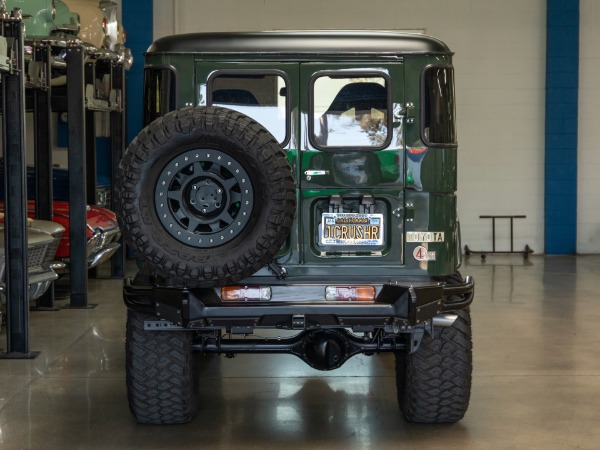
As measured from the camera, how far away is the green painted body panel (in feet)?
18.1

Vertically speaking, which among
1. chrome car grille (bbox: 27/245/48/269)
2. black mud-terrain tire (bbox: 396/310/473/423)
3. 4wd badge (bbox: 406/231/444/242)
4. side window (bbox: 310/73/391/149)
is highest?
side window (bbox: 310/73/391/149)

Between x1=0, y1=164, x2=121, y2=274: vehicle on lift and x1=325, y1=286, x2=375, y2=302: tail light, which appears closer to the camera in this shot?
x1=325, y1=286, x2=375, y2=302: tail light

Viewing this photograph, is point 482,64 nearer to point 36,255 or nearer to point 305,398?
point 36,255

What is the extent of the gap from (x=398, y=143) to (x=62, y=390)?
9.38 ft

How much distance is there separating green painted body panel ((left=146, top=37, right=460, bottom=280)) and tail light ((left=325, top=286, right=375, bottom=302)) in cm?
21

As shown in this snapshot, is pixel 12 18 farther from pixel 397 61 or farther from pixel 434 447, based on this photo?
pixel 434 447

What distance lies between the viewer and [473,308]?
409 inches

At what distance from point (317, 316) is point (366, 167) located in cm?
87

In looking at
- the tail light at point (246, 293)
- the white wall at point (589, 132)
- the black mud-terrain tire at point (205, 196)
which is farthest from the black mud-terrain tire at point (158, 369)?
the white wall at point (589, 132)

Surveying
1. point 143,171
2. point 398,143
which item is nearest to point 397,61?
point 398,143

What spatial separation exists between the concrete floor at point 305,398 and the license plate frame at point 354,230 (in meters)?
1.06

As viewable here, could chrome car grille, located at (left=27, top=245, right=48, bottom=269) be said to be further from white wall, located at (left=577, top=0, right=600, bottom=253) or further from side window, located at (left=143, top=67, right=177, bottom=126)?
white wall, located at (left=577, top=0, right=600, bottom=253)

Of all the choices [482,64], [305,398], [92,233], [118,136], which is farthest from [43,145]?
[482,64]

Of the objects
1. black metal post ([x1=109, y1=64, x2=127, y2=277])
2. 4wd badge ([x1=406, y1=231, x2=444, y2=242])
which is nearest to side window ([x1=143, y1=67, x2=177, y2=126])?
4wd badge ([x1=406, y1=231, x2=444, y2=242])
